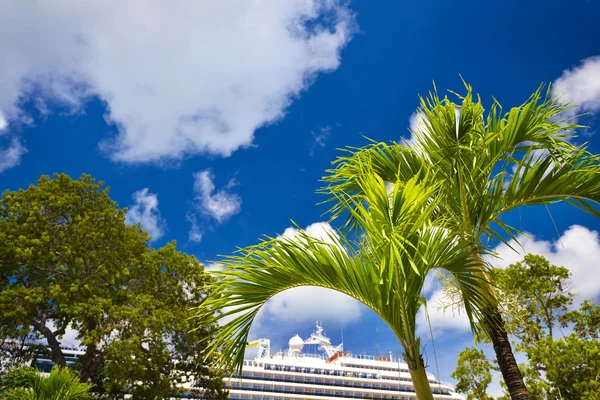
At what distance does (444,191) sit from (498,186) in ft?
1.54

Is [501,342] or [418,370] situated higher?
[501,342]

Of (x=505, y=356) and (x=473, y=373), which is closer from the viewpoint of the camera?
(x=505, y=356)

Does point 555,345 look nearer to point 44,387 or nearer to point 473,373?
point 473,373

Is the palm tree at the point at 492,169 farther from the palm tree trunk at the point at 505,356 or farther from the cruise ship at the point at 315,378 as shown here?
the cruise ship at the point at 315,378

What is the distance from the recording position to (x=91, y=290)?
14172 millimetres

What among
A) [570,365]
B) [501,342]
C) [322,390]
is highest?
[322,390]

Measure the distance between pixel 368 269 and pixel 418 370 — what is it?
0.75m

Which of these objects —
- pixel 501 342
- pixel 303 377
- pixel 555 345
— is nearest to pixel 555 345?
pixel 555 345

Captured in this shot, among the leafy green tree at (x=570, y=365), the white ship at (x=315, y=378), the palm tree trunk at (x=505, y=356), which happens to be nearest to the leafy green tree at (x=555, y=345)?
the leafy green tree at (x=570, y=365)

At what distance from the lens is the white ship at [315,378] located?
50.6 m

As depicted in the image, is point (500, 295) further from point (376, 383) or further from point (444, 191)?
point (376, 383)

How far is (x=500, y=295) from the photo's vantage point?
397 centimetres

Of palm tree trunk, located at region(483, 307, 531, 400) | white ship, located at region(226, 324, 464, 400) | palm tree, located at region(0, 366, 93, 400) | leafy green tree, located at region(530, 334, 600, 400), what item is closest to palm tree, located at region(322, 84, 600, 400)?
palm tree trunk, located at region(483, 307, 531, 400)

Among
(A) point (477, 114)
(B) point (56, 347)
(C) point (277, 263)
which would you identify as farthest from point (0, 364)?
(A) point (477, 114)
